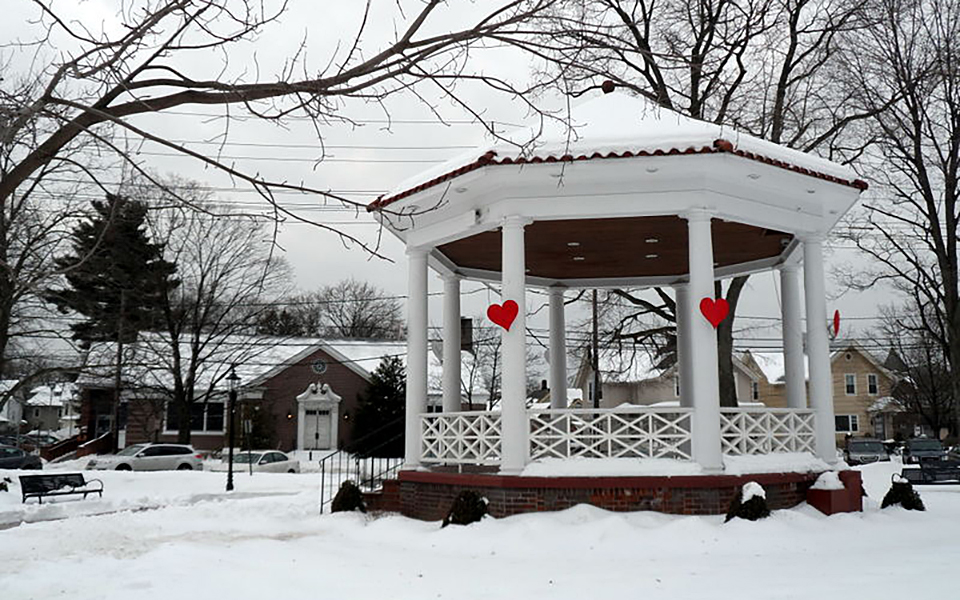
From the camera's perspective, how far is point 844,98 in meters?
21.0

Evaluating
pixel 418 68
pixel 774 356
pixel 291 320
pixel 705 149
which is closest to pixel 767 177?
pixel 705 149

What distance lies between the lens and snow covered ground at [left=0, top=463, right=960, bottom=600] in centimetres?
720

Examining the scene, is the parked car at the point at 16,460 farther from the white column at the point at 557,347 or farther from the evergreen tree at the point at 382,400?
the white column at the point at 557,347

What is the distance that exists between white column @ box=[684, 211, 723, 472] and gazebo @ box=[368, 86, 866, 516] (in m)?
0.02

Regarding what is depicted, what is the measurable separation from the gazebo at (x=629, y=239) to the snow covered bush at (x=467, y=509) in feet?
0.98

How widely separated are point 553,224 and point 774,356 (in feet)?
180

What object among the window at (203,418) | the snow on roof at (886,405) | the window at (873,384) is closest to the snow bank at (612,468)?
the window at (203,418)

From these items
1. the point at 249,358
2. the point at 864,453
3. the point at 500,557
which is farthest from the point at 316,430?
the point at 500,557

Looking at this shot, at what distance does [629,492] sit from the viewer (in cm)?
1043

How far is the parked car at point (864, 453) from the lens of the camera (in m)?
36.1

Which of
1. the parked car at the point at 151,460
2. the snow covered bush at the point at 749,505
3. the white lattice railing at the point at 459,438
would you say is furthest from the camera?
the parked car at the point at 151,460

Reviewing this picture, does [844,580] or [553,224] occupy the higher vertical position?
[553,224]

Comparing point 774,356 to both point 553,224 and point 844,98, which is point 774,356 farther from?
point 553,224

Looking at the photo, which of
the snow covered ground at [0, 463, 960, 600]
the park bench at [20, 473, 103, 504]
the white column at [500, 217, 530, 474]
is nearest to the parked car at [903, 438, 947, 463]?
the snow covered ground at [0, 463, 960, 600]
